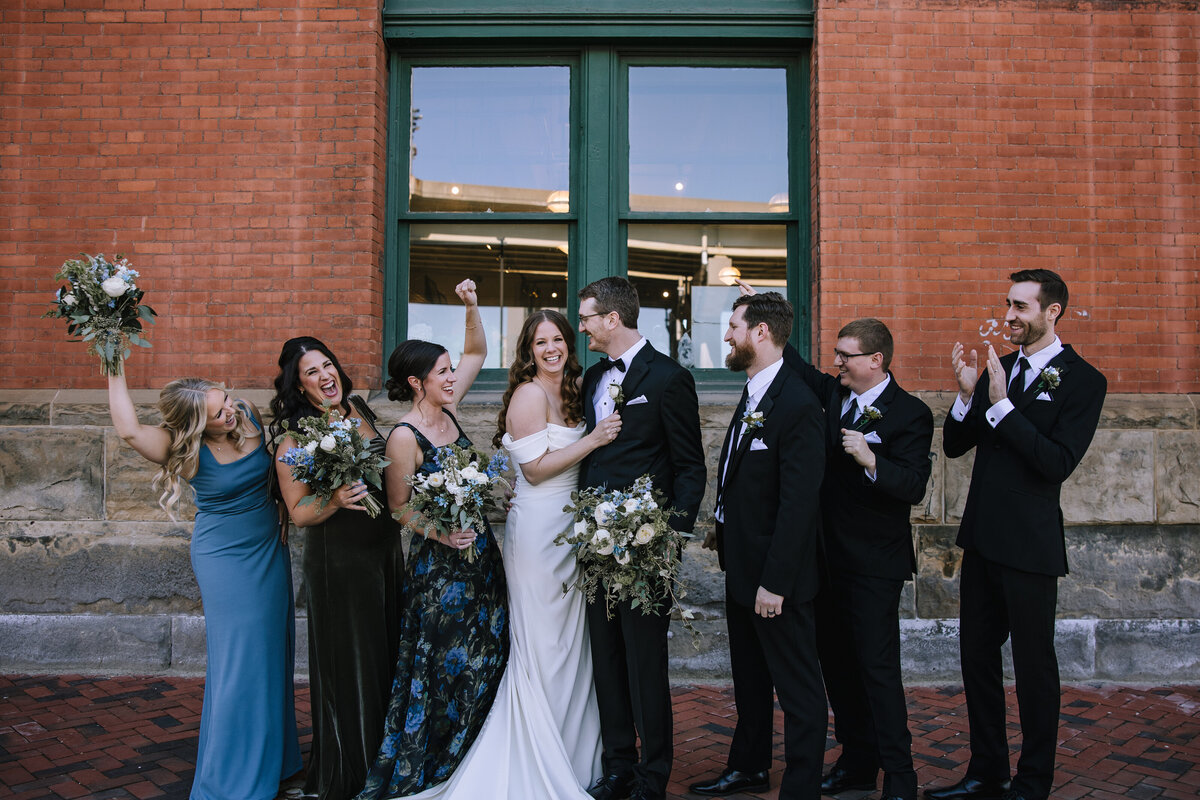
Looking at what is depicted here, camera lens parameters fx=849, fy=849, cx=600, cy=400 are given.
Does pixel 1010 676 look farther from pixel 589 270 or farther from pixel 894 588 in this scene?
pixel 589 270

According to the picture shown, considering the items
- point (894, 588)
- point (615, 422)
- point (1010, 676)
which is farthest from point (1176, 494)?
point (615, 422)

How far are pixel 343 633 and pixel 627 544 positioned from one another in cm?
143

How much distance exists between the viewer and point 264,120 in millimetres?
6066

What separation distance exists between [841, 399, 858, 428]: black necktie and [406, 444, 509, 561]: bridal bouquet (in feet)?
5.45

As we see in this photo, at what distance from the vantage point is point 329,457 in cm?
360

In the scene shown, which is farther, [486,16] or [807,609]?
[486,16]

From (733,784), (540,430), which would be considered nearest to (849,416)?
(540,430)

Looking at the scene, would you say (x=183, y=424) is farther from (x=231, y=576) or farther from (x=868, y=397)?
(x=868, y=397)

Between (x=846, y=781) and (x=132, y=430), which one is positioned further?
(x=846, y=781)

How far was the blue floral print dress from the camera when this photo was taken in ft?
12.6

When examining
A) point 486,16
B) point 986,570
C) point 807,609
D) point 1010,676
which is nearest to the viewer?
point 807,609

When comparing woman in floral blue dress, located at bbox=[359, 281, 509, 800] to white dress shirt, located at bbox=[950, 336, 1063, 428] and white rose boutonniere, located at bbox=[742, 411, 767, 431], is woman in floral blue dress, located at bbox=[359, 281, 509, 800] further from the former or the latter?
white dress shirt, located at bbox=[950, 336, 1063, 428]

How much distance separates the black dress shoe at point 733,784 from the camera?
4.02m

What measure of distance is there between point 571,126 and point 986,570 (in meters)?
4.32
